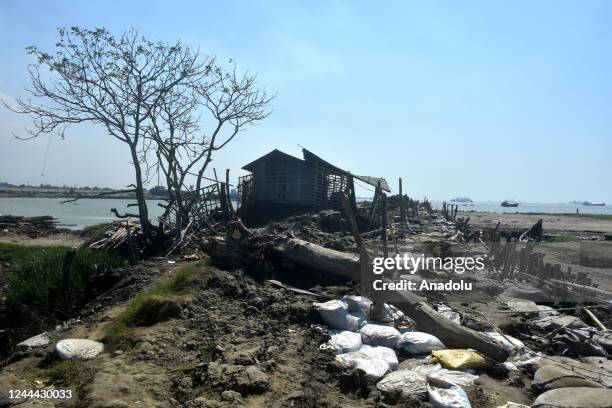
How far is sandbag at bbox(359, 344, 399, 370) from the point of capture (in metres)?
Answer: 4.67

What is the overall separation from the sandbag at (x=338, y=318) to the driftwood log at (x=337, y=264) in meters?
0.77

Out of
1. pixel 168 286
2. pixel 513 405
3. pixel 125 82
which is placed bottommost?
pixel 513 405

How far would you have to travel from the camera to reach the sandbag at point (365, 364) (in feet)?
14.3

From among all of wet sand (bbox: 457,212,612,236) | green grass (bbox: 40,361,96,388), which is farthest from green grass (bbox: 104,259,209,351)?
wet sand (bbox: 457,212,612,236)

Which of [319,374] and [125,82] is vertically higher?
[125,82]

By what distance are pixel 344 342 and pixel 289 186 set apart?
16.7 metres

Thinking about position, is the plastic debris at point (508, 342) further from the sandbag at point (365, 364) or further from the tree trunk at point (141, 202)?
the tree trunk at point (141, 202)

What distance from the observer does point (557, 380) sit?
4.32 meters

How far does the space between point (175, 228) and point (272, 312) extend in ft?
25.0

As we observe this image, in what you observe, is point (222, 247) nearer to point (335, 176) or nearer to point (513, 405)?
point (513, 405)

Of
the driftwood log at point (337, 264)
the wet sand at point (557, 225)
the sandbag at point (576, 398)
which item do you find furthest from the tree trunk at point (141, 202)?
the wet sand at point (557, 225)

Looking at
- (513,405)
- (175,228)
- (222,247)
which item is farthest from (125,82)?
(513,405)

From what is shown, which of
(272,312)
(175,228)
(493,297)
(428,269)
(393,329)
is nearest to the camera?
(393,329)

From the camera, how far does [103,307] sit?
6.97m
